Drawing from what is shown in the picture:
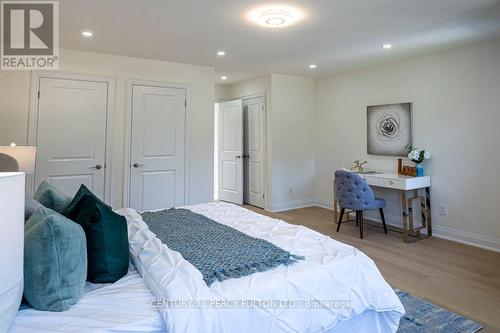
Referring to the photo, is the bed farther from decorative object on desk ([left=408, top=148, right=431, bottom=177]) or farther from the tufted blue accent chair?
decorative object on desk ([left=408, top=148, right=431, bottom=177])

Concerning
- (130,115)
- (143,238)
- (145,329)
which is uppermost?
(130,115)

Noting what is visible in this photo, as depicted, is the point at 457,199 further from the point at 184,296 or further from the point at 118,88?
the point at 118,88

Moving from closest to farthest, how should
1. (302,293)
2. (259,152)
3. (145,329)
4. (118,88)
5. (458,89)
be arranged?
(145,329), (302,293), (458,89), (118,88), (259,152)

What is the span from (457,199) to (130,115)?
4.41 m

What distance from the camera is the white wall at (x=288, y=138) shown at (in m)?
5.31

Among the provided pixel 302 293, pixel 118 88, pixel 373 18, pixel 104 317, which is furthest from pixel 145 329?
pixel 118 88

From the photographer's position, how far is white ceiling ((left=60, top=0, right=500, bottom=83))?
258 centimetres

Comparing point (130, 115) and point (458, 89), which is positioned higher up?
point (458, 89)

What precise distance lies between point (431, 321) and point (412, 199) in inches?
85.6

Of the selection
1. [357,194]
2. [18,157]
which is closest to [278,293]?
[18,157]

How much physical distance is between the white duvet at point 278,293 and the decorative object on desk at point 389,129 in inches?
123

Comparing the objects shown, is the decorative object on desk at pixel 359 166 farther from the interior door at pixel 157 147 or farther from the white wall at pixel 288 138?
the interior door at pixel 157 147

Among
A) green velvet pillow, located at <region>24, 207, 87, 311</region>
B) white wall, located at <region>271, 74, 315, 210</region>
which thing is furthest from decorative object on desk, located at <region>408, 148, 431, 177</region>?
green velvet pillow, located at <region>24, 207, 87, 311</region>

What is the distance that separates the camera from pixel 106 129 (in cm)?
395
